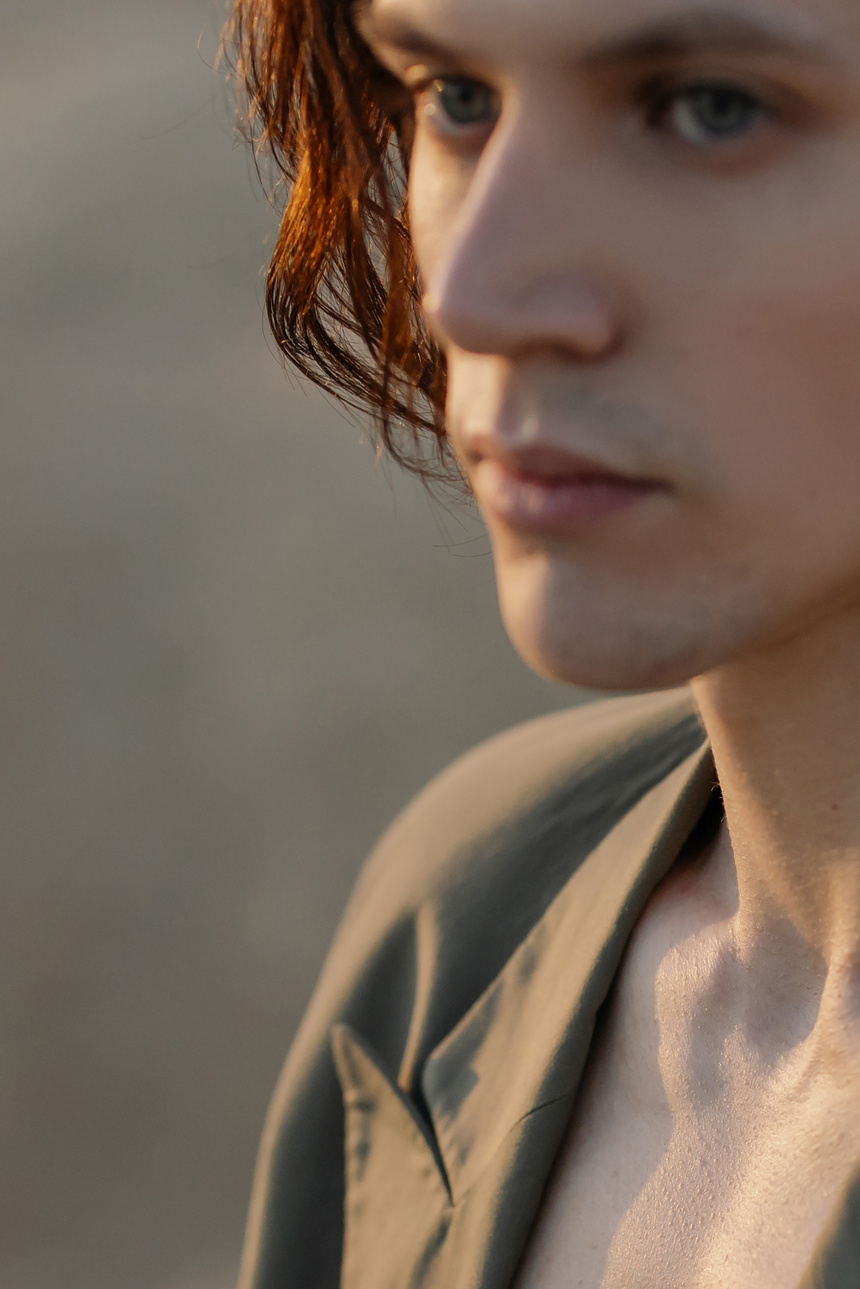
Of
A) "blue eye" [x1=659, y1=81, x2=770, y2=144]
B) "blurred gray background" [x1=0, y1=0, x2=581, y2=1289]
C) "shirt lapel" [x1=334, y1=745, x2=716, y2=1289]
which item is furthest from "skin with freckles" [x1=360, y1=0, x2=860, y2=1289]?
"blurred gray background" [x1=0, y1=0, x2=581, y2=1289]

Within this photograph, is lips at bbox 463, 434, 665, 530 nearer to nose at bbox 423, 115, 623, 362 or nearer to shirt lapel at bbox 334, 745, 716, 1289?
nose at bbox 423, 115, 623, 362

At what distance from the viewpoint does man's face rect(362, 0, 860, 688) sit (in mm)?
480

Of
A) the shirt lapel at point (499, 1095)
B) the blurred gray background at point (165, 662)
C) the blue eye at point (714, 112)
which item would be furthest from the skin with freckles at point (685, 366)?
the blurred gray background at point (165, 662)

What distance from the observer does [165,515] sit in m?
1.69

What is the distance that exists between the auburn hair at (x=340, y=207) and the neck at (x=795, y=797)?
0.31 metres

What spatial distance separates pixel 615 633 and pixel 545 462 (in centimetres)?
7

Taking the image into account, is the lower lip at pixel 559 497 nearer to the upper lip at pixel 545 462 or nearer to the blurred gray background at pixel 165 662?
the upper lip at pixel 545 462

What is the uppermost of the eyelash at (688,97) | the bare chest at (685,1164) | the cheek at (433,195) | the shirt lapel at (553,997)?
the cheek at (433,195)

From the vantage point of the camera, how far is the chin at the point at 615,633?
1.76ft

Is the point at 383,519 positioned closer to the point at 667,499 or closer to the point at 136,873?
the point at 136,873

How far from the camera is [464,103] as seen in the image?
A: 0.59 m

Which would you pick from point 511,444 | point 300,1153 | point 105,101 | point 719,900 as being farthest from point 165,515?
point 511,444

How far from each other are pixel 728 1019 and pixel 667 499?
1.09 feet

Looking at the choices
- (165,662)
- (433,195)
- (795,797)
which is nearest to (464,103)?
(433,195)
